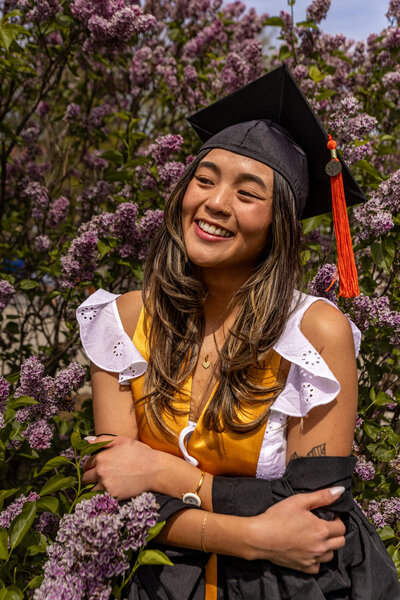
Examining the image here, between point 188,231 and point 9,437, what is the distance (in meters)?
0.99

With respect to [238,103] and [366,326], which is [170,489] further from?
[238,103]

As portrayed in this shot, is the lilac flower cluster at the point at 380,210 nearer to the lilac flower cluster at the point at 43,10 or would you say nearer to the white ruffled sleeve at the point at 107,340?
the white ruffled sleeve at the point at 107,340

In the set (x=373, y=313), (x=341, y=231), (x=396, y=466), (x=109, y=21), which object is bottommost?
(x=396, y=466)

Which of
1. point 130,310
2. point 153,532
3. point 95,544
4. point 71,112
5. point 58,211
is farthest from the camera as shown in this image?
point 71,112

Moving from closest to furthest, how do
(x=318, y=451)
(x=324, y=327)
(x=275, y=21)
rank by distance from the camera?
(x=318, y=451)
(x=324, y=327)
(x=275, y=21)

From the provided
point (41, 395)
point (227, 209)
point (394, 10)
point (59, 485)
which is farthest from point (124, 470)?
point (394, 10)

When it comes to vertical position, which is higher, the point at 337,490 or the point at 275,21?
the point at 275,21

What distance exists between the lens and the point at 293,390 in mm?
1774

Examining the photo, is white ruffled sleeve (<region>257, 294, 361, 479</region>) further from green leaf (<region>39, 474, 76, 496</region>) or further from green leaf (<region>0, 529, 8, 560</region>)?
green leaf (<region>0, 529, 8, 560</region>)

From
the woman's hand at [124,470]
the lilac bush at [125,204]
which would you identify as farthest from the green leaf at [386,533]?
the woman's hand at [124,470]

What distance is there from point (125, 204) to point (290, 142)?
882 mm

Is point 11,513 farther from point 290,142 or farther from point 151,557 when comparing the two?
point 290,142

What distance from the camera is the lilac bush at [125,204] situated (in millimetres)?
2020

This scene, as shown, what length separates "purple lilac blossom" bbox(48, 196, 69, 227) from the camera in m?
3.45
